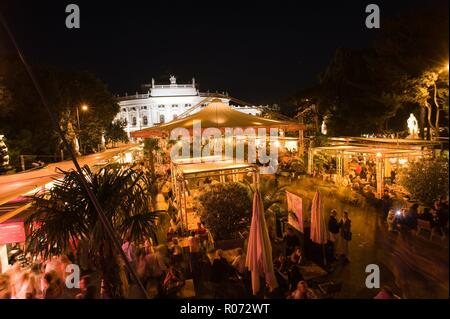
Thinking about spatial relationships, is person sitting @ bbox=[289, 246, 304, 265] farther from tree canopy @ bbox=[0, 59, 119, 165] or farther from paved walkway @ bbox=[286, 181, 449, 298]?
tree canopy @ bbox=[0, 59, 119, 165]

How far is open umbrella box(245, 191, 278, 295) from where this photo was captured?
16.9 ft

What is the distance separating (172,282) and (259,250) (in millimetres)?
1832

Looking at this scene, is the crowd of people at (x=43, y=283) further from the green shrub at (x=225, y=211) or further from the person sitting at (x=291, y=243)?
the person sitting at (x=291, y=243)

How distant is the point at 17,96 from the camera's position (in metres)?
22.8

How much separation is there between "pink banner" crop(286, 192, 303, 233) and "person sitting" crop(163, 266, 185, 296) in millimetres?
2859

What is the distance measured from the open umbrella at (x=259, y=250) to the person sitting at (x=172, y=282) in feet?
4.76

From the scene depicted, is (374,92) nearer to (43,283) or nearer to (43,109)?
(43,283)

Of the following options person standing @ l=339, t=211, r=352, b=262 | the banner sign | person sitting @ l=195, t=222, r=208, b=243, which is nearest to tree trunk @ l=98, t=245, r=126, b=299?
the banner sign

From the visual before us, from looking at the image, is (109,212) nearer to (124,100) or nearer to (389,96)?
(389,96)

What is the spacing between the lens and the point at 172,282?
568 centimetres

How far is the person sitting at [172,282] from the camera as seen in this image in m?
5.61

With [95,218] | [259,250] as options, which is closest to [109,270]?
[95,218]

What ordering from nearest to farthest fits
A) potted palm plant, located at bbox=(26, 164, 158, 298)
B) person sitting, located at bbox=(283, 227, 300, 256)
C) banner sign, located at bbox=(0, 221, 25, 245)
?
1. potted palm plant, located at bbox=(26, 164, 158, 298)
2. banner sign, located at bbox=(0, 221, 25, 245)
3. person sitting, located at bbox=(283, 227, 300, 256)
